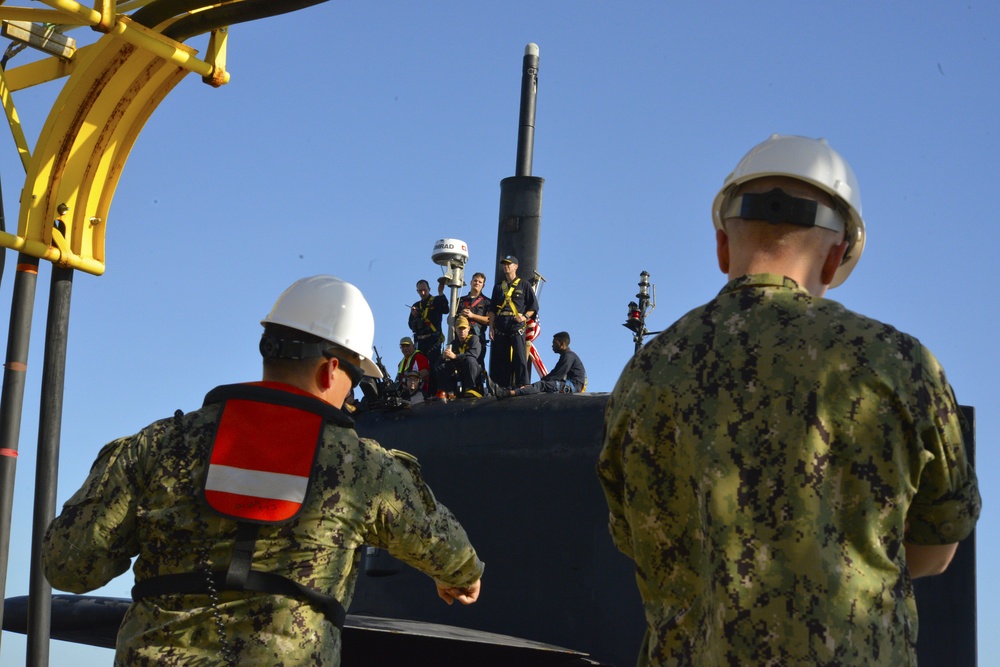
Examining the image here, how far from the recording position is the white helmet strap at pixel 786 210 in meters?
3.23

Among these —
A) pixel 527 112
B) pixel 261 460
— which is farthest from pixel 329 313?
pixel 527 112

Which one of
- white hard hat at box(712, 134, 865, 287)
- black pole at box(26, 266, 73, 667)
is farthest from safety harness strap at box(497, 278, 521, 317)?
white hard hat at box(712, 134, 865, 287)

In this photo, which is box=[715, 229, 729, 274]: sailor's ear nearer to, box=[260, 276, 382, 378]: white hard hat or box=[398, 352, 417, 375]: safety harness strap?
box=[260, 276, 382, 378]: white hard hat

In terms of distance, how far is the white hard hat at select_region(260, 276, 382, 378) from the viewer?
4309 mm

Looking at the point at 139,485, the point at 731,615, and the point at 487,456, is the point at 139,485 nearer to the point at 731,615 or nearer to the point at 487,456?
the point at 731,615

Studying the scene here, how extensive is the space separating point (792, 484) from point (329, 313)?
1.94m

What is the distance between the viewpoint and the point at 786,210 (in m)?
3.23

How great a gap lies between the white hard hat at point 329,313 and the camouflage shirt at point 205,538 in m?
0.39

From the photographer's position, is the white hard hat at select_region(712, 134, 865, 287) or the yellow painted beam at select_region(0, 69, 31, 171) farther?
the yellow painted beam at select_region(0, 69, 31, 171)

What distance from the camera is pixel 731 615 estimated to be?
9.51 feet

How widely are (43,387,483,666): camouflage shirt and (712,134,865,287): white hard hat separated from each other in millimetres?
1411

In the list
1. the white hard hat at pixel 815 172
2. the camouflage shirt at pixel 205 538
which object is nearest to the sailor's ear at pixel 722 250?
the white hard hat at pixel 815 172

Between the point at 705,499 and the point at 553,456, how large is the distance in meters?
5.91

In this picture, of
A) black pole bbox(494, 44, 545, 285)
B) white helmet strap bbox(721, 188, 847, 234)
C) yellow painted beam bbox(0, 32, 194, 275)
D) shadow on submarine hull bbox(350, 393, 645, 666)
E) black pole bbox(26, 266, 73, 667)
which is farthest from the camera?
black pole bbox(494, 44, 545, 285)
